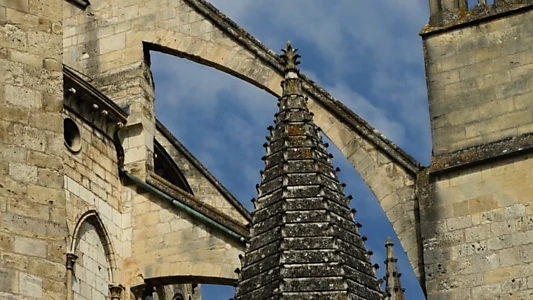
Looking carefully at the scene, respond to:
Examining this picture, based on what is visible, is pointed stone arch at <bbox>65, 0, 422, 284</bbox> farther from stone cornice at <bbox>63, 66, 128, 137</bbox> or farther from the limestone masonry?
stone cornice at <bbox>63, 66, 128, 137</bbox>

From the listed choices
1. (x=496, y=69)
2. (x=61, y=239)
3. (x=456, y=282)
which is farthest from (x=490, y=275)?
(x=61, y=239)

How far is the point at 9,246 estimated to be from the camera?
11258 mm

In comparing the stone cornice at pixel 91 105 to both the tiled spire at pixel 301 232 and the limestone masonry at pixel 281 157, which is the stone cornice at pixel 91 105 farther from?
the tiled spire at pixel 301 232

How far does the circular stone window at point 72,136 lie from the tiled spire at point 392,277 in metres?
3.69

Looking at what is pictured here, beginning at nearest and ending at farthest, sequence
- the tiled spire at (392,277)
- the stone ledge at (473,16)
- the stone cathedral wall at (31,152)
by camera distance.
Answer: the stone cathedral wall at (31,152) → the stone ledge at (473,16) → the tiled spire at (392,277)

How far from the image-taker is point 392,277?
66.5 feet

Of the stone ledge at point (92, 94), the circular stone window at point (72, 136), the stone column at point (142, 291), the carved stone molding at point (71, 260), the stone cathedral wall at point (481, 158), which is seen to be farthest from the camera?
the stone column at point (142, 291)

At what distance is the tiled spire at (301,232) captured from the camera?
1170 centimetres

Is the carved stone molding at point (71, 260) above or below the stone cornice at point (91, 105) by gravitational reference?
below

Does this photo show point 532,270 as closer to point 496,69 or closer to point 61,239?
point 496,69

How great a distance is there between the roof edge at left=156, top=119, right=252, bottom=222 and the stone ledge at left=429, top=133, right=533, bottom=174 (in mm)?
4672

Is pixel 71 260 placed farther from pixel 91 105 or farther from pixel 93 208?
pixel 91 105

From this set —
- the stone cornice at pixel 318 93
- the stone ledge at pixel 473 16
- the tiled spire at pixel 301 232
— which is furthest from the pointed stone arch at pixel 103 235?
the tiled spire at pixel 301 232

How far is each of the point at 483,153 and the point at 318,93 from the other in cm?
225
